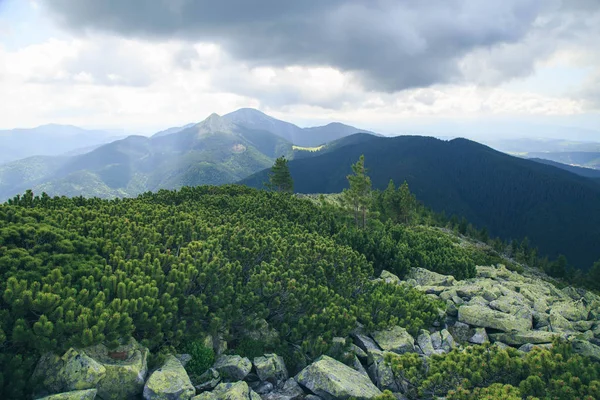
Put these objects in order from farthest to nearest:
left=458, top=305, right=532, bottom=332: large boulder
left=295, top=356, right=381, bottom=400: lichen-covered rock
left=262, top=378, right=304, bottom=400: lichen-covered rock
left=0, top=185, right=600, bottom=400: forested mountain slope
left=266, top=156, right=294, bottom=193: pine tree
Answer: left=266, top=156, right=294, bottom=193: pine tree
left=458, top=305, right=532, bottom=332: large boulder
left=262, top=378, right=304, bottom=400: lichen-covered rock
left=295, top=356, right=381, bottom=400: lichen-covered rock
left=0, top=185, right=600, bottom=400: forested mountain slope

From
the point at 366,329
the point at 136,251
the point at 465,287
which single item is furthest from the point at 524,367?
the point at 136,251

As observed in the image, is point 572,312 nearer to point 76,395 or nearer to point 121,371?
point 121,371

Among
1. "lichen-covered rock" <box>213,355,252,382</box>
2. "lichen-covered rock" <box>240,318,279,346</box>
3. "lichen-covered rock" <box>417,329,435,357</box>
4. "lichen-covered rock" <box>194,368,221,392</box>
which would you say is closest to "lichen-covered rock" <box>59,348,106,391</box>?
"lichen-covered rock" <box>194,368,221,392</box>

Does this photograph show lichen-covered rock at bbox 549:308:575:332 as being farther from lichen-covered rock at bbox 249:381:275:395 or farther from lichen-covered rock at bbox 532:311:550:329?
lichen-covered rock at bbox 249:381:275:395

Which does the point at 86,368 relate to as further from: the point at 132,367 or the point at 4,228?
the point at 4,228

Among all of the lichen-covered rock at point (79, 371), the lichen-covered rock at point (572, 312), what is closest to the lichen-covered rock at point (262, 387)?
the lichen-covered rock at point (79, 371)

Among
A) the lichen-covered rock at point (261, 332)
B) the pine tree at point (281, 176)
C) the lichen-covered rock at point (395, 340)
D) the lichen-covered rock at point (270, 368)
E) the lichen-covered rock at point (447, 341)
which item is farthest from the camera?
the pine tree at point (281, 176)

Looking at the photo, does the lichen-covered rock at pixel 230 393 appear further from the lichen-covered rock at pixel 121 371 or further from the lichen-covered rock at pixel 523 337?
the lichen-covered rock at pixel 523 337
